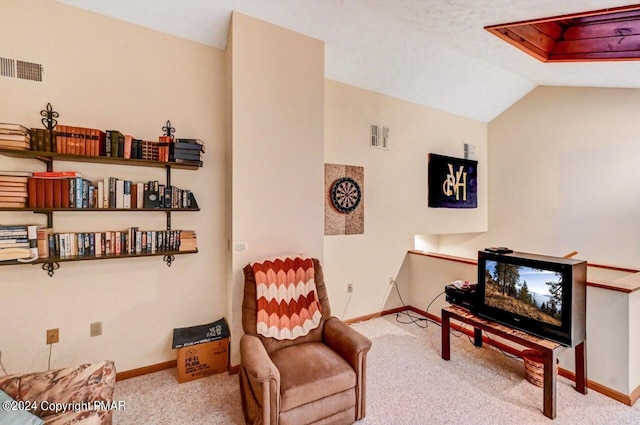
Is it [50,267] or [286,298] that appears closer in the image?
[50,267]

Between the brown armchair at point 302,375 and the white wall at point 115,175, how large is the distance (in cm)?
90

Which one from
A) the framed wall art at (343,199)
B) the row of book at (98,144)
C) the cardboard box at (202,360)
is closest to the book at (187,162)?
the row of book at (98,144)

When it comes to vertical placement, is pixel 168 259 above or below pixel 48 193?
below

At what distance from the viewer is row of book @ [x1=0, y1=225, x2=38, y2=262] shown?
6.34 feet

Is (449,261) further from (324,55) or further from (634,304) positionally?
(324,55)

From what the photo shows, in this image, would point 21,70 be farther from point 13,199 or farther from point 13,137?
point 13,199

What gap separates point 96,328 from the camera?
2326 millimetres

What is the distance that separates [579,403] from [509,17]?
3.19 m

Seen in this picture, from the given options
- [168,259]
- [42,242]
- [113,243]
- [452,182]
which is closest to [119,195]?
[113,243]

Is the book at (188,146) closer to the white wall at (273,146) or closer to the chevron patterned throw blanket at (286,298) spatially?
the white wall at (273,146)

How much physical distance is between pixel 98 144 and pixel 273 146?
1.38m

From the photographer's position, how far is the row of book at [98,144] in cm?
195

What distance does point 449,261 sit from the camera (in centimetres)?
349

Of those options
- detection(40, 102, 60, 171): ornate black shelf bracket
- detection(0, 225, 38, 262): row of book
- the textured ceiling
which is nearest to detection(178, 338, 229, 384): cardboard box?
detection(0, 225, 38, 262): row of book
